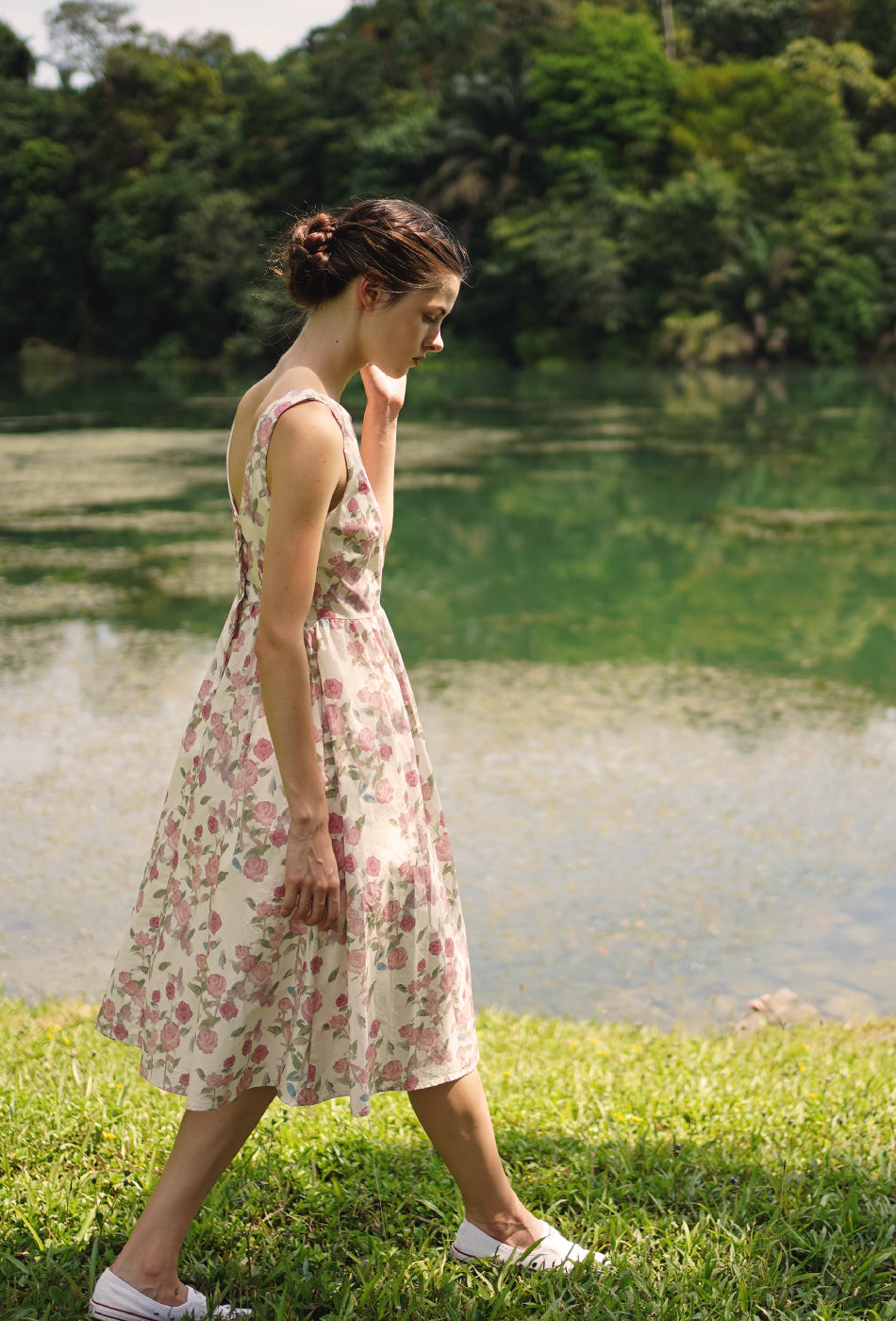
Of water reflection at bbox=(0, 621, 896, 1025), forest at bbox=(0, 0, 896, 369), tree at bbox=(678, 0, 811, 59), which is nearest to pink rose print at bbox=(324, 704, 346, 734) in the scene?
water reflection at bbox=(0, 621, 896, 1025)

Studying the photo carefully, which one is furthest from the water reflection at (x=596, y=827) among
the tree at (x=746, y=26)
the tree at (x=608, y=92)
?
the tree at (x=746, y=26)

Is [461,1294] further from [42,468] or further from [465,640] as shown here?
[42,468]

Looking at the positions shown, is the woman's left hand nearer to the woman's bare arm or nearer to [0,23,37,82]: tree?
the woman's bare arm

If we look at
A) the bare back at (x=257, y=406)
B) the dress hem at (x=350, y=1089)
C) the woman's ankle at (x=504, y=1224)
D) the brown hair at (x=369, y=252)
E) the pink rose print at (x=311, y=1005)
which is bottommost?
the woman's ankle at (x=504, y=1224)

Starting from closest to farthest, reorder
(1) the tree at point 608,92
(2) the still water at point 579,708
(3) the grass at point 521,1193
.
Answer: (3) the grass at point 521,1193, (2) the still water at point 579,708, (1) the tree at point 608,92

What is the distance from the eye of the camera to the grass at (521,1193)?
1850 millimetres

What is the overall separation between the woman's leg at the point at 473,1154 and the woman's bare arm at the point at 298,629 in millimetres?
330

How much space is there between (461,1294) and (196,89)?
5093 centimetres

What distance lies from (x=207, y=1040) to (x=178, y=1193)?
0.71 ft

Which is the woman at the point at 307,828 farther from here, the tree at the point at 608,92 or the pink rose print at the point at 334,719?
the tree at the point at 608,92

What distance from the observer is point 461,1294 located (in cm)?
186

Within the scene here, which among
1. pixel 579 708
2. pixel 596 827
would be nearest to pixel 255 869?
pixel 596 827

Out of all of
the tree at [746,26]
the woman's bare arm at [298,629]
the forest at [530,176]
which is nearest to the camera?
the woman's bare arm at [298,629]

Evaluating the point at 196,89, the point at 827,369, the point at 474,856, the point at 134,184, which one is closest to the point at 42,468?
the point at 474,856
